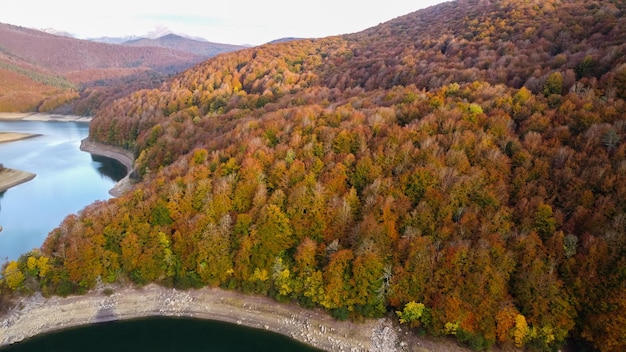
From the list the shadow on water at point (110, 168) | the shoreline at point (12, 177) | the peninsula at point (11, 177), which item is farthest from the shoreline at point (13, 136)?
the shoreline at point (12, 177)

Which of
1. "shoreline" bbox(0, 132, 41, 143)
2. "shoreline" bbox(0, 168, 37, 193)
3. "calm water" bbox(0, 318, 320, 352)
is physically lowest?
"calm water" bbox(0, 318, 320, 352)

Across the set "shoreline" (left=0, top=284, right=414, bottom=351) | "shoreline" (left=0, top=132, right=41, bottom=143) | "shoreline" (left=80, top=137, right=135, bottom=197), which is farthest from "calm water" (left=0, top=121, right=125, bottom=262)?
"shoreline" (left=0, top=284, right=414, bottom=351)

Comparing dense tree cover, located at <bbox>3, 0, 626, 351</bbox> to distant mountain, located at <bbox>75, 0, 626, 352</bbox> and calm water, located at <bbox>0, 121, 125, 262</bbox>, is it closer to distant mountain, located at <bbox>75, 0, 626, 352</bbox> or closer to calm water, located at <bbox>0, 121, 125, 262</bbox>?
distant mountain, located at <bbox>75, 0, 626, 352</bbox>

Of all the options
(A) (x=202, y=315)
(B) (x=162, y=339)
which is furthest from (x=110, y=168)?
(B) (x=162, y=339)

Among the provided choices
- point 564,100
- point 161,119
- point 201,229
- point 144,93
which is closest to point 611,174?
point 564,100

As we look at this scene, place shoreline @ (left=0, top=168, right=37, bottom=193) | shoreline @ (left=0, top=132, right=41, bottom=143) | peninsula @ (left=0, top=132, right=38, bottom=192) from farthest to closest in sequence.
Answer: shoreline @ (left=0, top=132, right=41, bottom=143) < peninsula @ (left=0, top=132, right=38, bottom=192) < shoreline @ (left=0, top=168, right=37, bottom=193)

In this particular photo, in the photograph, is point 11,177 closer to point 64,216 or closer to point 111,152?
point 111,152

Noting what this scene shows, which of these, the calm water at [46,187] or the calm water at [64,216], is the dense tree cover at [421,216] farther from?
the calm water at [46,187]

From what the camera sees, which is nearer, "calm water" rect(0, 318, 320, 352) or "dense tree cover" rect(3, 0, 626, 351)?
"dense tree cover" rect(3, 0, 626, 351)
